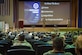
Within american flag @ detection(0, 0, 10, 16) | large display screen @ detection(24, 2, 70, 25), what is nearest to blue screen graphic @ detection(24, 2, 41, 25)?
large display screen @ detection(24, 2, 70, 25)

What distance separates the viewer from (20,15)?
903 inches

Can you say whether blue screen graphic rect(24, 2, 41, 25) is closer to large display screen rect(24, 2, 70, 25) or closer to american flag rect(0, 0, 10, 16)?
large display screen rect(24, 2, 70, 25)

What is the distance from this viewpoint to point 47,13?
2339 cm

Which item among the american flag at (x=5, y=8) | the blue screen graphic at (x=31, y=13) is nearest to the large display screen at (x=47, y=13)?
the blue screen graphic at (x=31, y=13)

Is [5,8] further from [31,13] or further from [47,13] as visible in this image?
[47,13]

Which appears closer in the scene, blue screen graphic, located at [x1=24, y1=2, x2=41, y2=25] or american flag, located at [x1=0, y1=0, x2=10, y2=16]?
american flag, located at [x1=0, y1=0, x2=10, y2=16]

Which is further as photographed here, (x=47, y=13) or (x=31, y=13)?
(x=47, y=13)

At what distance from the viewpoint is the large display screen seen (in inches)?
904

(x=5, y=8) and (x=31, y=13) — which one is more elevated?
(x=5, y=8)

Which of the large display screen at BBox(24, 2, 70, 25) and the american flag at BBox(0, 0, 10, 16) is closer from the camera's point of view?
the american flag at BBox(0, 0, 10, 16)

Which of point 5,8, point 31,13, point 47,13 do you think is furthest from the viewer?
point 47,13

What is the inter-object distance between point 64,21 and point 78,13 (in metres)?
1.52

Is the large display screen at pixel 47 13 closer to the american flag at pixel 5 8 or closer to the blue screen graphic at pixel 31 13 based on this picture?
the blue screen graphic at pixel 31 13

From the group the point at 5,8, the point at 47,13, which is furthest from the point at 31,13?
the point at 5,8
